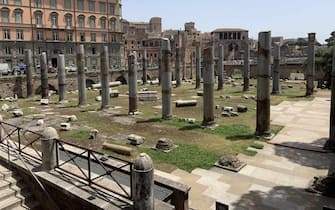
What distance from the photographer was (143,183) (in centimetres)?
675

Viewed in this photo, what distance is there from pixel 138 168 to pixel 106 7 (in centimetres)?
6161

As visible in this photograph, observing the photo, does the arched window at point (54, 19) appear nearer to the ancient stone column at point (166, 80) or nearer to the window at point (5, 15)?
the window at point (5, 15)

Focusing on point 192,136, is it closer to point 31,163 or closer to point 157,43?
point 31,163

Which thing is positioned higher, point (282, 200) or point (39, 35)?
point (39, 35)

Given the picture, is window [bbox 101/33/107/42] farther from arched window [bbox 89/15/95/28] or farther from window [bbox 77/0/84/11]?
window [bbox 77/0/84/11]

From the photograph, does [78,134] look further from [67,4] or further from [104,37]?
[104,37]

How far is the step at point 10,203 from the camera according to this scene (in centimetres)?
887

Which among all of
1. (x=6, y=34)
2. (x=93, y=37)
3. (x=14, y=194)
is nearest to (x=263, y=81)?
(x=14, y=194)

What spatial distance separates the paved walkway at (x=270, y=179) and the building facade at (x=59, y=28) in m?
47.1

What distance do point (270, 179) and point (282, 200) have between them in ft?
5.51

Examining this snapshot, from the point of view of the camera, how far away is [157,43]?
91062 mm

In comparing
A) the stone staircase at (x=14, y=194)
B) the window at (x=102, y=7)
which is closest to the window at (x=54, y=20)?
the window at (x=102, y=7)

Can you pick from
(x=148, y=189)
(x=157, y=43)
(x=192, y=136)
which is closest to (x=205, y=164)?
(x=192, y=136)

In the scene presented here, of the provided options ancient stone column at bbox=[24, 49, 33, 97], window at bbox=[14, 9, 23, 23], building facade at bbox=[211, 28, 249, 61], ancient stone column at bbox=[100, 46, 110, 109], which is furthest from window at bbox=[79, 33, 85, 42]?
building facade at bbox=[211, 28, 249, 61]
